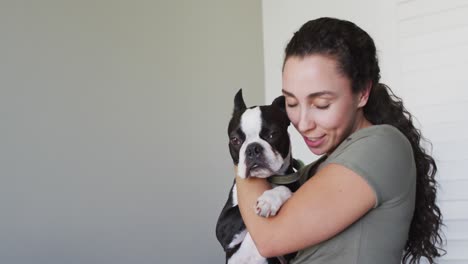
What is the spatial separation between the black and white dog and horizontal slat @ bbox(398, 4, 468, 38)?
1.05 metres

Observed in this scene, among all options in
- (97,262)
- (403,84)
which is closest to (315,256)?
(97,262)

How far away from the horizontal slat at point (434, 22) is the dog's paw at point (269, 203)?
1450 millimetres

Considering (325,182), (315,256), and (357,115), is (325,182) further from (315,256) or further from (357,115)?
(357,115)

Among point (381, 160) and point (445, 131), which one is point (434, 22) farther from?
point (381, 160)

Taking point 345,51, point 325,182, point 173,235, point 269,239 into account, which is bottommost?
point 173,235

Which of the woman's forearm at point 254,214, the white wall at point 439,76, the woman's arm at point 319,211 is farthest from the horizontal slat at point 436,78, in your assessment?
the woman's arm at point 319,211

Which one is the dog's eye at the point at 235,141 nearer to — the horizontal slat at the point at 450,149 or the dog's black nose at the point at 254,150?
the dog's black nose at the point at 254,150

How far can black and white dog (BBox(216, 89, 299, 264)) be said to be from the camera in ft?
4.74

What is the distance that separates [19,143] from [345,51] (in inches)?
55.6

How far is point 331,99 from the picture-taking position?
1.17 metres

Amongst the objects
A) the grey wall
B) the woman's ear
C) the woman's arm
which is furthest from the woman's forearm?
the grey wall

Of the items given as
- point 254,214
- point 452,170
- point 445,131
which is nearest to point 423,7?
point 445,131

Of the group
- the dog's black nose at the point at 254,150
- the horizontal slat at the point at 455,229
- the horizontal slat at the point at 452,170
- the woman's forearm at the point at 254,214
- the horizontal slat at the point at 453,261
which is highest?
the dog's black nose at the point at 254,150

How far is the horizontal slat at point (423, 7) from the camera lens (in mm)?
2215
